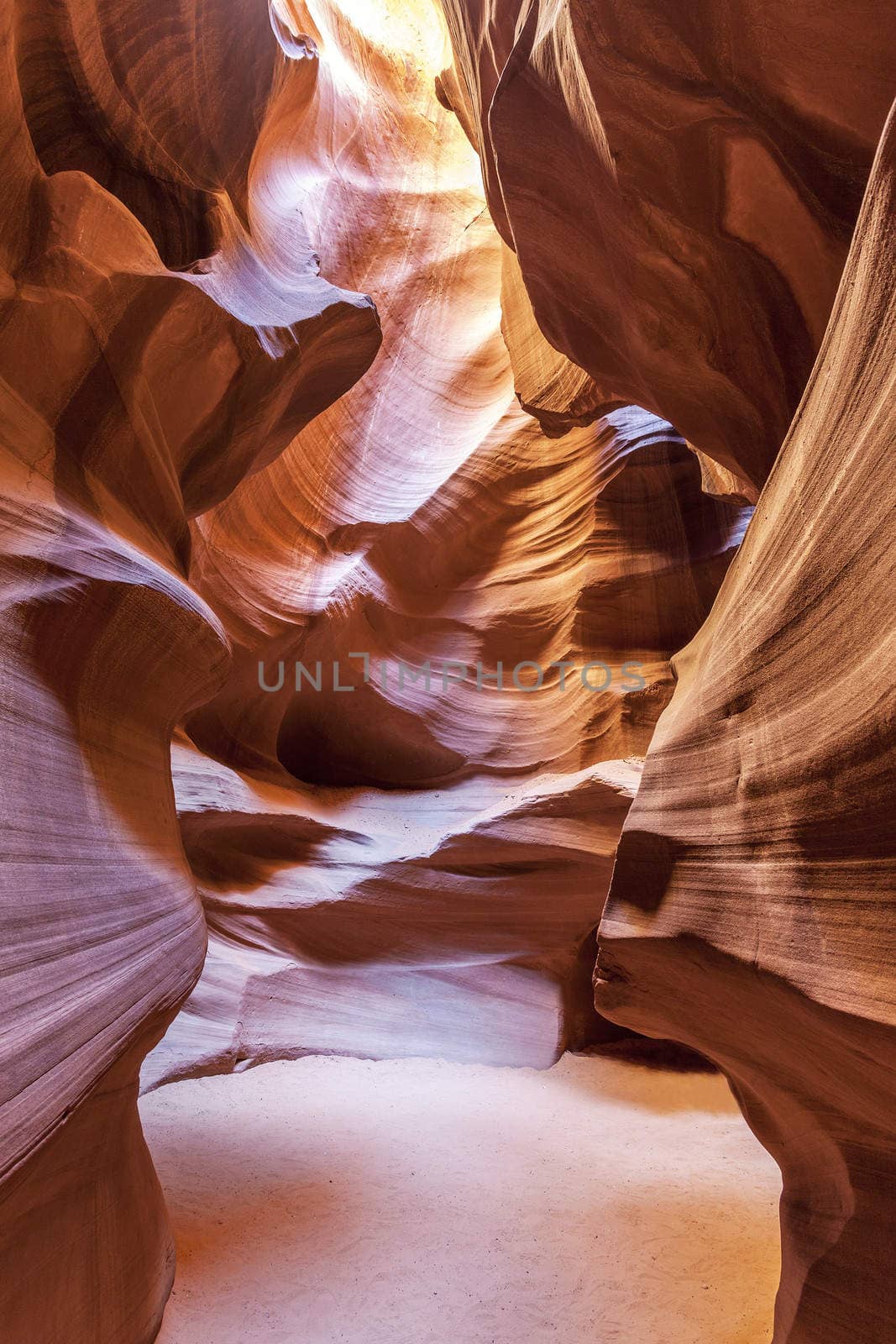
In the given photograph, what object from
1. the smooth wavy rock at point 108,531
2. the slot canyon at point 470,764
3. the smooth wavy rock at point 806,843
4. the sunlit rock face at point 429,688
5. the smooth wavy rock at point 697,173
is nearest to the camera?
the smooth wavy rock at point 806,843

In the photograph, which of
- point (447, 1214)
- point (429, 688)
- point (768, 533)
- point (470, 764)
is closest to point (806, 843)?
point (768, 533)

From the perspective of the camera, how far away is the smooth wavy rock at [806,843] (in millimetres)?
1629

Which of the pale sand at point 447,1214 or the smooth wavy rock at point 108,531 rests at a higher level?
the smooth wavy rock at point 108,531

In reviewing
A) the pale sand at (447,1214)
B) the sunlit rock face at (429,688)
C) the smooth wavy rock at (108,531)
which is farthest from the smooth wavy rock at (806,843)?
the sunlit rock face at (429,688)

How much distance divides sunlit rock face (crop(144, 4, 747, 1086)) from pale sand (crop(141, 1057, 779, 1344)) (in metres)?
0.71

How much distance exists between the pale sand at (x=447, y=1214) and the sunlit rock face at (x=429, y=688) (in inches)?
28.1

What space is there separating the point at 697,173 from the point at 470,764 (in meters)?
4.87

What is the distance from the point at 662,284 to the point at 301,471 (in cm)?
480

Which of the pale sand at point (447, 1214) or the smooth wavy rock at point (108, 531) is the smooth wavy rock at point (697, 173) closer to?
the smooth wavy rock at point (108, 531)

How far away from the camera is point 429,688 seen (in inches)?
287

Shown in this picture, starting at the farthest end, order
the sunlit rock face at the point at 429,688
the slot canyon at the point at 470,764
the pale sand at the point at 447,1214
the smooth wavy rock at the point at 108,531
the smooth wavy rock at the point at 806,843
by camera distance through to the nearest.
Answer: the sunlit rock face at the point at 429,688
the pale sand at the point at 447,1214
the smooth wavy rock at the point at 108,531
the slot canyon at the point at 470,764
the smooth wavy rock at the point at 806,843

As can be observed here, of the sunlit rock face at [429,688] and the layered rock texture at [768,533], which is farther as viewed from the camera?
the sunlit rock face at [429,688]

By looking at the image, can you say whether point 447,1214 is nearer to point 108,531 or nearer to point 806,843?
point 806,843

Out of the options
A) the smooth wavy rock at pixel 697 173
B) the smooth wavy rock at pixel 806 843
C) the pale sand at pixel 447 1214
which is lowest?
the pale sand at pixel 447 1214
